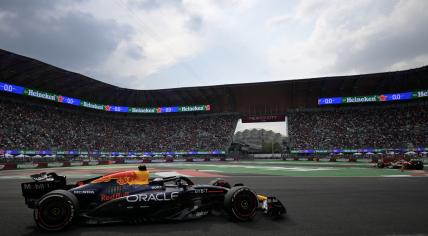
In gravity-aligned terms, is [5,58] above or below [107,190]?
above

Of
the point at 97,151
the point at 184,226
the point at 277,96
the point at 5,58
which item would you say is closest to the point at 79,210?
the point at 184,226

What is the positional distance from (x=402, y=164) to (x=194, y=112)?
4912 centimetres

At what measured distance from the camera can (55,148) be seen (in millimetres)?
47188

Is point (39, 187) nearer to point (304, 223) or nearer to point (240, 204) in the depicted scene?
point (240, 204)

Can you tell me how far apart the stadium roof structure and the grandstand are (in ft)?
0.52

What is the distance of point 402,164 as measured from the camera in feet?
71.1

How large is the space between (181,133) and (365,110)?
36125 millimetres

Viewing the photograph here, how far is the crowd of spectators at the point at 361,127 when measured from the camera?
165ft

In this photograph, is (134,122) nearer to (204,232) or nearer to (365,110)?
(365,110)

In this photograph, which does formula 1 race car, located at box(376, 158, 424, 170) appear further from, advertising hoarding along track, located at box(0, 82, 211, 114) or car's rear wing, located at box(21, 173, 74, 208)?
advertising hoarding along track, located at box(0, 82, 211, 114)

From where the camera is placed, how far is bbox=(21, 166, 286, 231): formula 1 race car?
5.70m

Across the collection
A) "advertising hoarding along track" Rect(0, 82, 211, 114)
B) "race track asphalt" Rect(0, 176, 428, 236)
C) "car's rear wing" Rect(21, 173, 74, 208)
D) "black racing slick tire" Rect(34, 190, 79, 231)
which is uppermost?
"advertising hoarding along track" Rect(0, 82, 211, 114)

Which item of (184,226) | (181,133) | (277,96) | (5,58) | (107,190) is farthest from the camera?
(181,133)

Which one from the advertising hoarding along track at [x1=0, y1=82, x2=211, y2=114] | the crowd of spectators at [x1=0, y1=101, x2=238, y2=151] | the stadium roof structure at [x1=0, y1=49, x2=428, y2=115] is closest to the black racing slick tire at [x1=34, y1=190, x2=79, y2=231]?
the stadium roof structure at [x1=0, y1=49, x2=428, y2=115]
